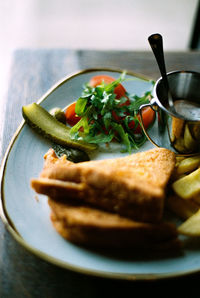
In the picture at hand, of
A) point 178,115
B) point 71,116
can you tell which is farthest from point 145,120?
point 71,116

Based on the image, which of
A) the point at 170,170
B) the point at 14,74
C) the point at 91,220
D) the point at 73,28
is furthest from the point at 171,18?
the point at 91,220

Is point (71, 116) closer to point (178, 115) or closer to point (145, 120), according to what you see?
point (145, 120)

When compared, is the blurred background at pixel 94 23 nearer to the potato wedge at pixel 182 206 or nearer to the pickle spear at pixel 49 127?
the pickle spear at pixel 49 127

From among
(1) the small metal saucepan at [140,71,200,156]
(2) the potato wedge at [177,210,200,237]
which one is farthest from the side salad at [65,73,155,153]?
(2) the potato wedge at [177,210,200,237]

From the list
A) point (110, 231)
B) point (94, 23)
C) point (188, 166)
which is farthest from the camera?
point (94, 23)

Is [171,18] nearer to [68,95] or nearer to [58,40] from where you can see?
[58,40]

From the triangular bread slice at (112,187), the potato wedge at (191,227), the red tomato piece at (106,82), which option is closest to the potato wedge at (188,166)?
the triangular bread slice at (112,187)

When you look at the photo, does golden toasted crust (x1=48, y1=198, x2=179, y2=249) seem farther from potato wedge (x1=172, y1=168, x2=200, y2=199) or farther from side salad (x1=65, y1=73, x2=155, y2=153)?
side salad (x1=65, y1=73, x2=155, y2=153)
